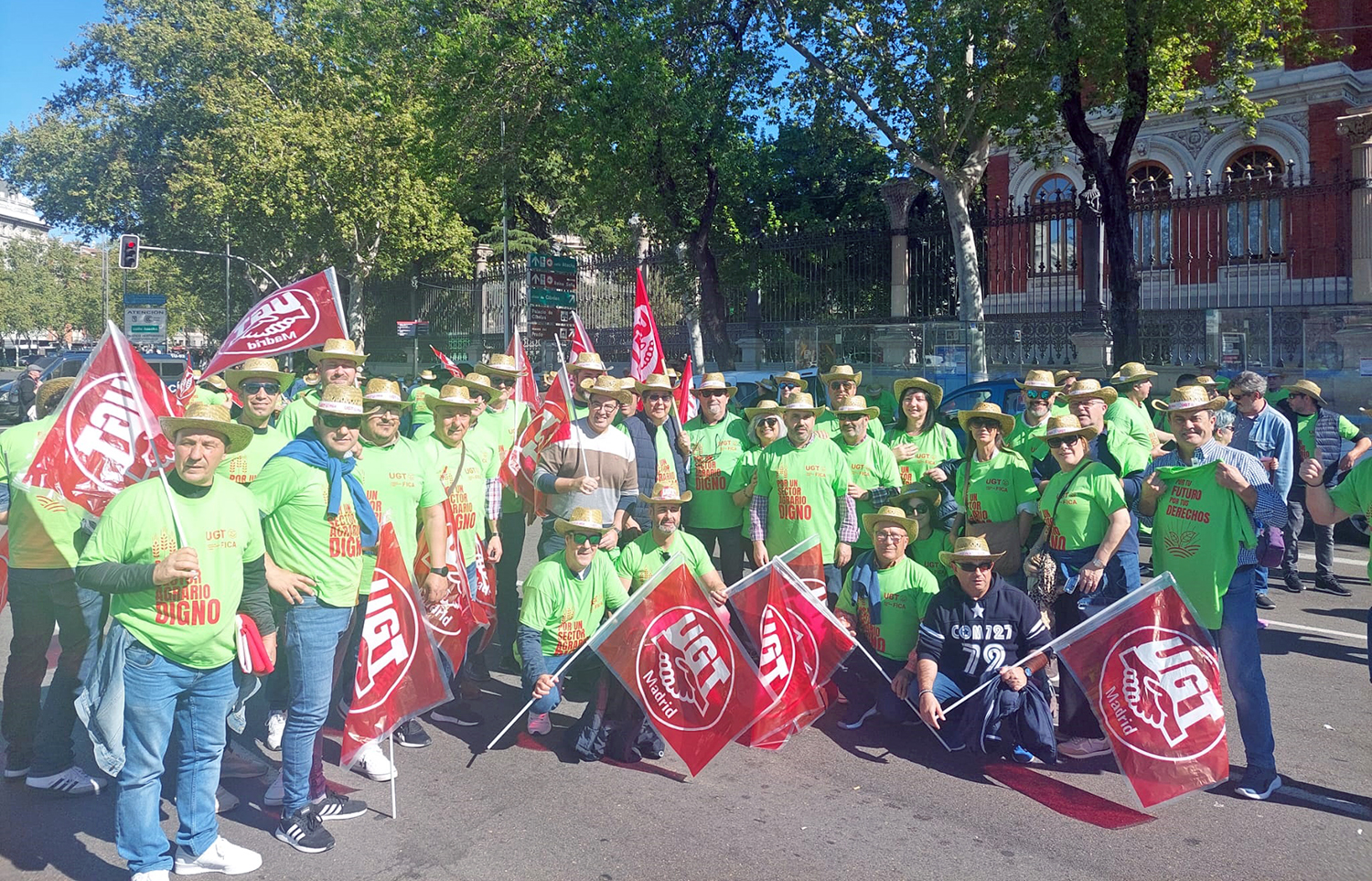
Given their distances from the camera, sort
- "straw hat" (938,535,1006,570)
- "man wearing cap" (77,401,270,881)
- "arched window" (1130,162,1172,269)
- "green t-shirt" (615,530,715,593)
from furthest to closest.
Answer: "arched window" (1130,162,1172,269) → "green t-shirt" (615,530,715,593) → "straw hat" (938,535,1006,570) → "man wearing cap" (77,401,270,881)

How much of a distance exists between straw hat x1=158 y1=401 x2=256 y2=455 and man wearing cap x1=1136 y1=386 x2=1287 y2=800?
4115 mm

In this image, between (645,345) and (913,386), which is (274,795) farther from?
(645,345)

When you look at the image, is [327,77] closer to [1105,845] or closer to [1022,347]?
[1022,347]

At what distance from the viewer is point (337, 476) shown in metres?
4.88

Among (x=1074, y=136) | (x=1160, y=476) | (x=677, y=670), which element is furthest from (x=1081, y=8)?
(x=677, y=670)

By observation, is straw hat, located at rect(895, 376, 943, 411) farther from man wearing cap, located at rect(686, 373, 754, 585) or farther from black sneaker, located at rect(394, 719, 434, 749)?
black sneaker, located at rect(394, 719, 434, 749)

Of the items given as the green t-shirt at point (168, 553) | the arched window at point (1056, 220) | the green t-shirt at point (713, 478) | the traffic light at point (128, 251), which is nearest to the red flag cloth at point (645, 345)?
the green t-shirt at point (713, 478)

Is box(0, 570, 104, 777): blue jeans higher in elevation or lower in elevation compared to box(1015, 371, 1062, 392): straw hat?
lower

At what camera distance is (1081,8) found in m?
13.3

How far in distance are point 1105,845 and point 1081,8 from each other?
11.3 metres

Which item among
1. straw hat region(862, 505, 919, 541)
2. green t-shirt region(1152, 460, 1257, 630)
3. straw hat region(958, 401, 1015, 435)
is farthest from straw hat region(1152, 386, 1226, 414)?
straw hat region(862, 505, 919, 541)

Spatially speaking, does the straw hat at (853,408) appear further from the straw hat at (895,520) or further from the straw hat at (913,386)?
the straw hat at (895,520)

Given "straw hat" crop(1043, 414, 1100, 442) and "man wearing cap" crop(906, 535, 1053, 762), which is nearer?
"man wearing cap" crop(906, 535, 1053, 762)

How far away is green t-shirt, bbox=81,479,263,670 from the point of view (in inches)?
159
